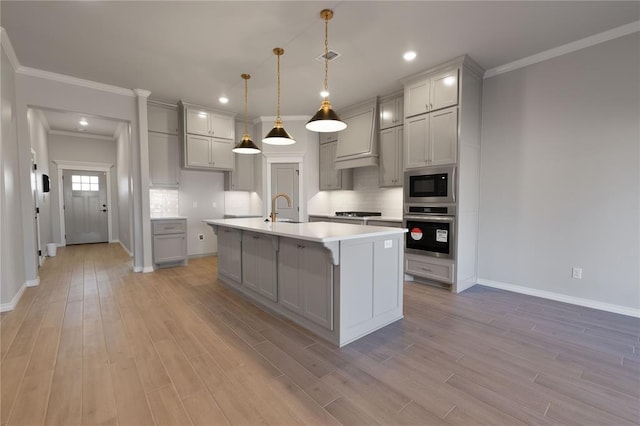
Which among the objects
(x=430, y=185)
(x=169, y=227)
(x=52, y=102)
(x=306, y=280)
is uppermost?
(x=52, y=102)

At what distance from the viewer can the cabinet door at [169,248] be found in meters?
4.85

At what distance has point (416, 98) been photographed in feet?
13.2

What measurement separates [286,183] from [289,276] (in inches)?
136

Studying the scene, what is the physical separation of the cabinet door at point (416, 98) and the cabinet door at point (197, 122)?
3.63 m

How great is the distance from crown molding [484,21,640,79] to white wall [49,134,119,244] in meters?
9.02

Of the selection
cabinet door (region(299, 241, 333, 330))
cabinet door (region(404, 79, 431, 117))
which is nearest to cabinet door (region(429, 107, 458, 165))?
cabinet door (region(404, 79, 431, 117))

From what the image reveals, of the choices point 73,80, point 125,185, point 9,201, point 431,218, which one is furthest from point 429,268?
point 125,185

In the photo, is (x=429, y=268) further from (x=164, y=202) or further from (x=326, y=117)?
(x=164, y=202)

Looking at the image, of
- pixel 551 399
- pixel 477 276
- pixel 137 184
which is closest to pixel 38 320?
pixel 137 184

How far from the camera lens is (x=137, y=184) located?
4.77 meters

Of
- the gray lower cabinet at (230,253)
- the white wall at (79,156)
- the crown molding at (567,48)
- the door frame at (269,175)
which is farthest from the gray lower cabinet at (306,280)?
the white wall at (79,156)

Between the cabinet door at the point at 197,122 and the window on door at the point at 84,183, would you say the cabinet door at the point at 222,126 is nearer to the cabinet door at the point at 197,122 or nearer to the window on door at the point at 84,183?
the cabinet door at the point at 197,122

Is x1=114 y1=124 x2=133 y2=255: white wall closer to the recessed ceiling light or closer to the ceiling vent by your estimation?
the ceiling vent

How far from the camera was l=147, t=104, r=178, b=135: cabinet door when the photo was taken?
5.10 m
